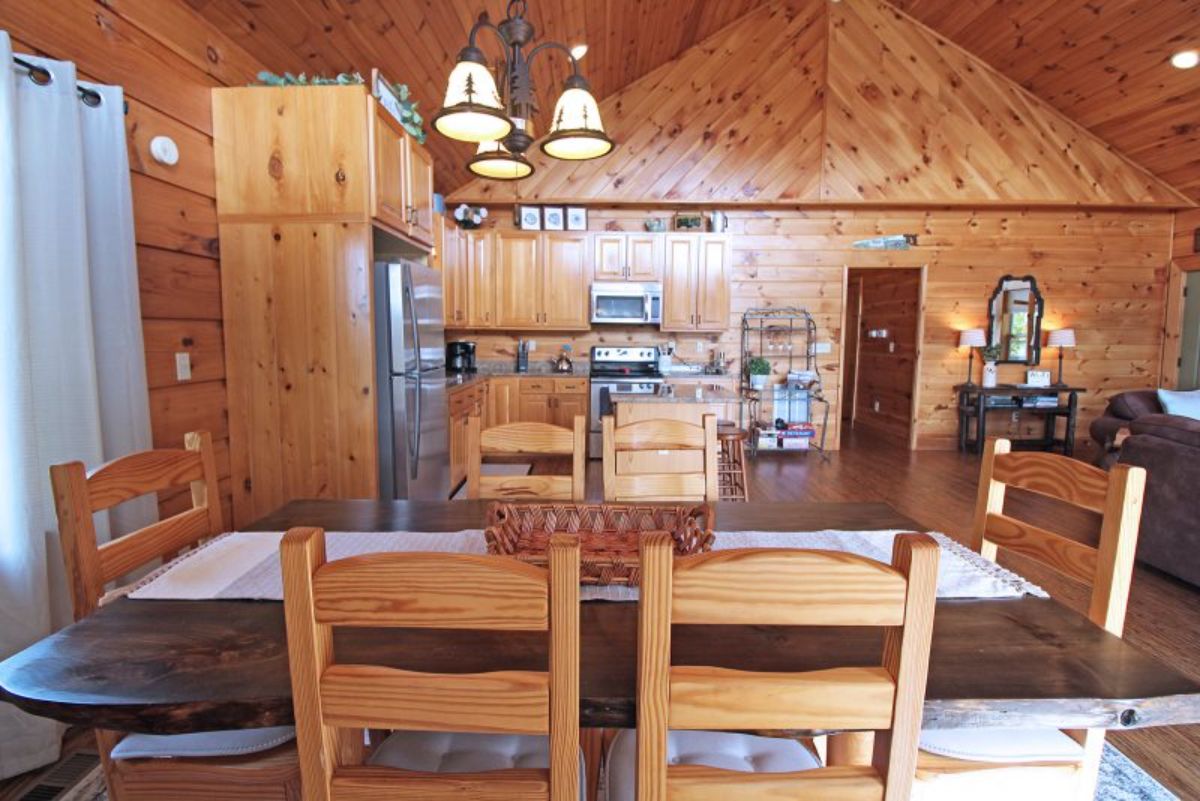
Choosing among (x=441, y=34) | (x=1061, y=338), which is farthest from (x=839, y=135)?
(x=441, y=34)

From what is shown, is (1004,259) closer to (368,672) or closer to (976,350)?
(976,350)

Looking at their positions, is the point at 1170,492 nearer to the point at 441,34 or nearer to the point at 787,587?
the point at 787,587

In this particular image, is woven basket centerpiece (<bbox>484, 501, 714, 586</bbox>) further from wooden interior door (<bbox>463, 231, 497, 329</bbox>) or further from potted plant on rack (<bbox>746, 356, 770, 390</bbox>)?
potted plant on rack (<bbox>746, 356, 770, 390</bbox>)

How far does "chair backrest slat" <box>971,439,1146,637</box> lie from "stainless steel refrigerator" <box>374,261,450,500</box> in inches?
98.0

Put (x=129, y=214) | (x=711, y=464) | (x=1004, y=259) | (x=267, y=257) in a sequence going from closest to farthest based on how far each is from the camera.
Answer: (x=711, y=464) < (x=129, y=214) < (x=267, y=257) < (x=1004, y=259)

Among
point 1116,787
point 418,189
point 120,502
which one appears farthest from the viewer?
point 418,189

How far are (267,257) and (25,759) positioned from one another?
6.34ft

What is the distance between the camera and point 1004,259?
6.46m

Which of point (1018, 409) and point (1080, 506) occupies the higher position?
point (1080, 506)

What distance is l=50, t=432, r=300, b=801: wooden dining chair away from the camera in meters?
1.05

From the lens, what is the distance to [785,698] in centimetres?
73

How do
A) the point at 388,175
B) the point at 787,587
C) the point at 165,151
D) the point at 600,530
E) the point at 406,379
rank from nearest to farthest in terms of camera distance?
the point at 787,587
the point at 600,530
the point at 165,151
the point at 388,175
the point at 406,379

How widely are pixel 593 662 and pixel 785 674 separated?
0.30 meters

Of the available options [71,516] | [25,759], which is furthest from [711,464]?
[25,759]
